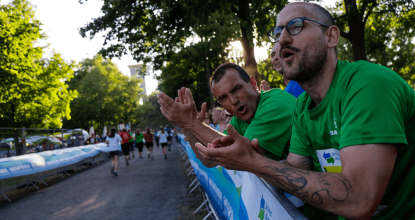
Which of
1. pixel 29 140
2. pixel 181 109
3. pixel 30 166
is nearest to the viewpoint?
pixel 181 109

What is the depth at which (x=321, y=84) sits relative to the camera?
157cm

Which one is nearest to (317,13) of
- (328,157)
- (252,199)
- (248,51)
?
(328,157)

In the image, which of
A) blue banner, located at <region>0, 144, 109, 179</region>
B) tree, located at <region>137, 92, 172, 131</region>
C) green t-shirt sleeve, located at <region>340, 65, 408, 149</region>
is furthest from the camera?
tree, located at <region>137, 92, 172, 131</region>

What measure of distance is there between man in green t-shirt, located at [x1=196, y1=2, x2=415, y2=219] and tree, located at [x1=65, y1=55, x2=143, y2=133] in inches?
1606

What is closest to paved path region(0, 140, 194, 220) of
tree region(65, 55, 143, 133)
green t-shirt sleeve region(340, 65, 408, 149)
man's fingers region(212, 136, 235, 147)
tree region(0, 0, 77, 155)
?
man's fingers region(212, 136, 235, 147)

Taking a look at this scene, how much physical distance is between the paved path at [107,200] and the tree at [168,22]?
19.1 feet

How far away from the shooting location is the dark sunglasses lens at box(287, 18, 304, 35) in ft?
5.30

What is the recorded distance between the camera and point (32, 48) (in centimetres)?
1827

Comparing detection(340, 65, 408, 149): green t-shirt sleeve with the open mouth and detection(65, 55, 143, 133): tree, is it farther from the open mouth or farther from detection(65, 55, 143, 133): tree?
detection(65, 55, 143, 133): tree

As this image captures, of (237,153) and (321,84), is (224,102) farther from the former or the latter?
(237,153)

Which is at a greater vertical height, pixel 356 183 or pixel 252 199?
pixel 356 183

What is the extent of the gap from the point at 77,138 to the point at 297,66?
18.5m

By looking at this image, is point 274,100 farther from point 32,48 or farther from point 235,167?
point 32,48

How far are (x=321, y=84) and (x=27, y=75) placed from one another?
2034 cm
